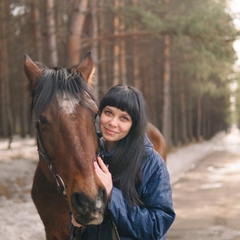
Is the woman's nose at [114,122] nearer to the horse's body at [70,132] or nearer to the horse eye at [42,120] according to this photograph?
the horse's body at [70,132]

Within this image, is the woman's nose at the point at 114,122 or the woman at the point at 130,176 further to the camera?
the woman's nose at the point at 114,122

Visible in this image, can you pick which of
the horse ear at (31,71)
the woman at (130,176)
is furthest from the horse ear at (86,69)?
the woman at (130,176)

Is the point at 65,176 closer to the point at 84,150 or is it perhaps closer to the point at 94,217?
the point at 84,150

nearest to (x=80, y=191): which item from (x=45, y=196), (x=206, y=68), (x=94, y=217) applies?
(x=94, y=217)

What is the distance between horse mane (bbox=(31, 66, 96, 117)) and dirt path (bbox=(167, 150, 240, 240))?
14.4 ft

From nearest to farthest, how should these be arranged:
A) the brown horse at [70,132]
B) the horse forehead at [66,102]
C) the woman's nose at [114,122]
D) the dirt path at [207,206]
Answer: the brown horse at [70,132] → the woman's nose at [114,122] → the horse forehead at [66,102] → the dirt path at [207,206]

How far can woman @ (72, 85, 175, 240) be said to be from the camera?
2.15m

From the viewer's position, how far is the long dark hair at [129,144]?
2250mm

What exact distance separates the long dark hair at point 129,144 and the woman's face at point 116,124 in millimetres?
25

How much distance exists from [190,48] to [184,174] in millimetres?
5745

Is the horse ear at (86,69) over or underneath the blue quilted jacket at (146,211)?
over

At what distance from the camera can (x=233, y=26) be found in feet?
42.8

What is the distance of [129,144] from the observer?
2367mm

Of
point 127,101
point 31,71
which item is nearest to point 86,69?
point 31,71
